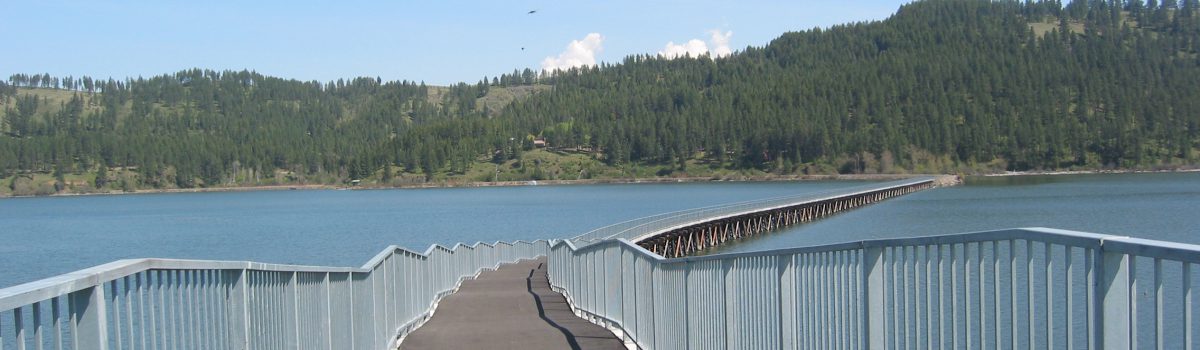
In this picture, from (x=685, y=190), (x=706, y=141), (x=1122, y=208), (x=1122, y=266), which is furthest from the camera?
(x=706, y=141)

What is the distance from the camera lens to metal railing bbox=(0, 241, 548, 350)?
146 inches

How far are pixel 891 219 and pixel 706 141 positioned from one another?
12336cm

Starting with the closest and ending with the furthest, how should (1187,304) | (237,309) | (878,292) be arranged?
1. (1187,304)
2. (237,309)
3. (878,292)

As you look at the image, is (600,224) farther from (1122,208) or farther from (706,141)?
(706,141)

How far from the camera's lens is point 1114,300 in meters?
3.79

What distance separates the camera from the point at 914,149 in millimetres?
174875

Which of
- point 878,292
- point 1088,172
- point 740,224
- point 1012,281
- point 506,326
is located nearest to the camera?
point 1012,281

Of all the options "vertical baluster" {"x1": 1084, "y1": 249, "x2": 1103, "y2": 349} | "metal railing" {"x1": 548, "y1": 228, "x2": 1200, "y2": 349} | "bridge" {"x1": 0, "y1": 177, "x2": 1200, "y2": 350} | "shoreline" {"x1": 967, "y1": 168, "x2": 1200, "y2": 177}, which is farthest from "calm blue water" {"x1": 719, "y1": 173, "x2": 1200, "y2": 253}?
"shoreline" {"x1": 967, "y1": 168, "x2": 1200, "y2": 177}

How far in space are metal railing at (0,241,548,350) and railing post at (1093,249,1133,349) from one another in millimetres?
3274

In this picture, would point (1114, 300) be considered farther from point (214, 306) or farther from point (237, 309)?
point (237, 309)

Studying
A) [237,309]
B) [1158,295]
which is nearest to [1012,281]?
[1158,295]

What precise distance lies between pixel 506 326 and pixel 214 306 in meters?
9.16

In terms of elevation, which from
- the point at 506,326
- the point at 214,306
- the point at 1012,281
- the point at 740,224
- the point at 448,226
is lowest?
the point at 448,226

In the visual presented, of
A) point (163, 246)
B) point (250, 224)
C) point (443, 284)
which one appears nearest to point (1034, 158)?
point (250, 224)
